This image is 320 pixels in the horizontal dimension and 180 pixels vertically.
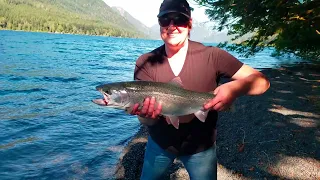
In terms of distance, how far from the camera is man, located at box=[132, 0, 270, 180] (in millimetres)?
3070

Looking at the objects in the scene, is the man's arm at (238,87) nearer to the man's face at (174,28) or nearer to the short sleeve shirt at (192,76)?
the short sleeve shirt at (192,76)

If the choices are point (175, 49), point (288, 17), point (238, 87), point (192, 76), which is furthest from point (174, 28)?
point (288, 17)

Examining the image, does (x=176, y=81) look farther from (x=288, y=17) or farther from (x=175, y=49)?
(x=288, y=17)

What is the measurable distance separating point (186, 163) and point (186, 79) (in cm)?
111

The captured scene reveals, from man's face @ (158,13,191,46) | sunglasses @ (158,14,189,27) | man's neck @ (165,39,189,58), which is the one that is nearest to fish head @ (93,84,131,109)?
man's neck @ (165,39,189,58)

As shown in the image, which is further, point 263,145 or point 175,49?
point 263,145

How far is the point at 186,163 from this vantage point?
341 centimetres

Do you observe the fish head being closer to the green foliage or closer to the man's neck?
the man's neck

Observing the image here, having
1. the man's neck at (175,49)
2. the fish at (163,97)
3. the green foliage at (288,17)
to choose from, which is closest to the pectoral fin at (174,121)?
the fish at (163,97)

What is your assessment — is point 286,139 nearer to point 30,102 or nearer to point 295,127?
point 295,127

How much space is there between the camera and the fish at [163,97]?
3282 mm

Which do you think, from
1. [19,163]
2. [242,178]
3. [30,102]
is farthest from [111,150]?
[30,102]

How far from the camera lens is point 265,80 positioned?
10.0ft

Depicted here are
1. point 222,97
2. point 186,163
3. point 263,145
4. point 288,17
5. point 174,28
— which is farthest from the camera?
point 288,17
